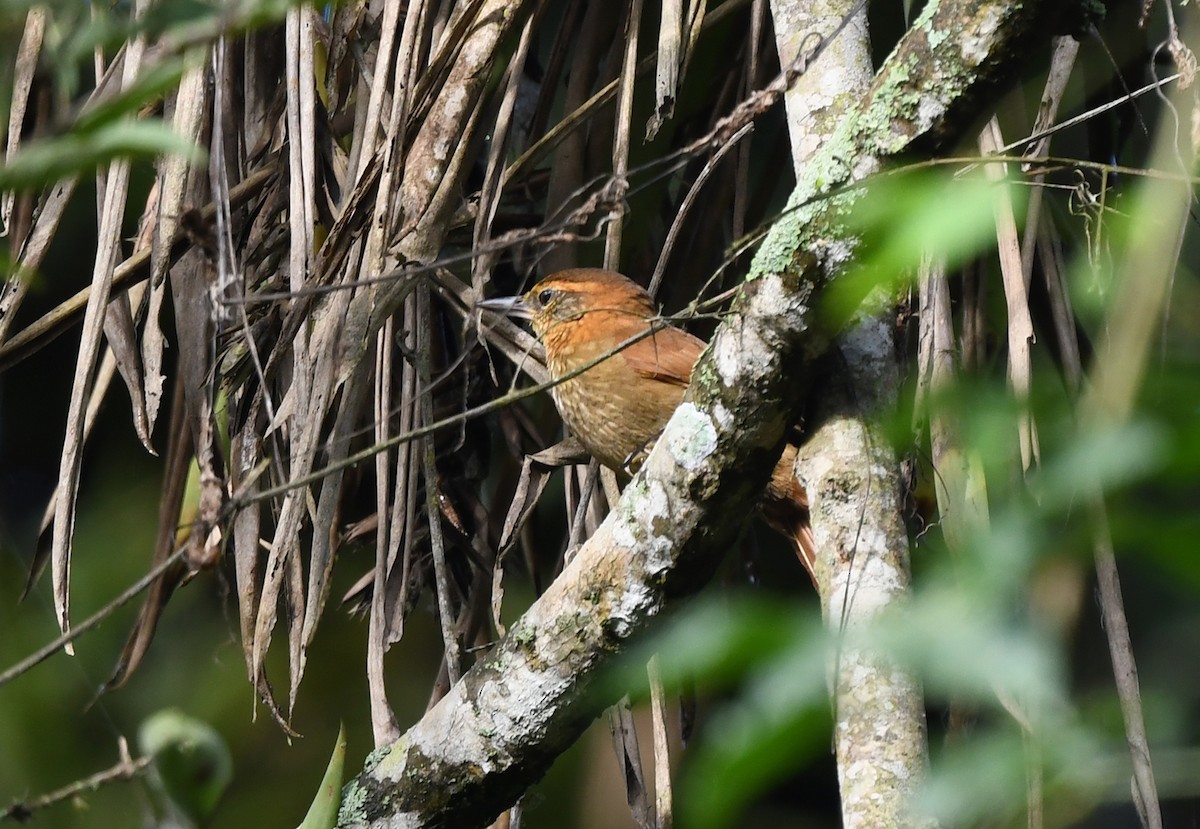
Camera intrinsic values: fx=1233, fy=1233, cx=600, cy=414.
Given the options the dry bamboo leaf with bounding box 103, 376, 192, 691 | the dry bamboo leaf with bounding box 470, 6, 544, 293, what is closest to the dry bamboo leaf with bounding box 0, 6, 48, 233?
the dry bamboo leaf with bounding box 103, 376, 192, 691

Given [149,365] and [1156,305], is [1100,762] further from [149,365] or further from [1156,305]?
[149,365]

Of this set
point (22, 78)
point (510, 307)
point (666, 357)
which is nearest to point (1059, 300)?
point (666, 357)

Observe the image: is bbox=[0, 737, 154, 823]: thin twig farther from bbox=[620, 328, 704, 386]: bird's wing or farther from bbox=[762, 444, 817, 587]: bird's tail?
bbox=[620, 328, 704, 386]: bird's wing

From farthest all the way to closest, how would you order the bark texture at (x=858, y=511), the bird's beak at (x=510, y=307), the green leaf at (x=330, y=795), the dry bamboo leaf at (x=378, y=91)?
1. the bird's beak at (x=510, y=307)
2. the dry bamboo leaf at (x=378, y=91)
3. the green leaf at (x=330, y=795)
4. the bark texture at (x=858, y=511)

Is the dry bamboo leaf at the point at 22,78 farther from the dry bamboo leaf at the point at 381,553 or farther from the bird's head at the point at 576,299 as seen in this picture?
the bird's head at the point at 576,299

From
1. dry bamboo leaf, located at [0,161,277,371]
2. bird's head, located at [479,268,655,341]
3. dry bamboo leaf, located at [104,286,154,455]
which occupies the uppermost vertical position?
dry bamboo leaf, located at [0,161,277,371]

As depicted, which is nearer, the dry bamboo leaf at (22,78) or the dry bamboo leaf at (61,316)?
the dry bamboo leaf at (61,316)

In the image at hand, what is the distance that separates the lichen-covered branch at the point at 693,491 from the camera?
1666 mm

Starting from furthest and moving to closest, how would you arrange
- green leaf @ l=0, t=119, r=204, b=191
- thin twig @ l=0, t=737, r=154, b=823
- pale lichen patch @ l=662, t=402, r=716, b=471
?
1. pale lichen patch @ l=662, t=402, r=716, b=471
2. thin twig @ l=0, t=737, r=154, b=823
3. green leaf @ l=0, t=119, r=204, b=191

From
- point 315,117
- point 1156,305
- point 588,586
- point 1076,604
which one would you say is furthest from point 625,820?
point 1156,305

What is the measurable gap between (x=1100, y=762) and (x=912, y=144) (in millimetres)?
1164

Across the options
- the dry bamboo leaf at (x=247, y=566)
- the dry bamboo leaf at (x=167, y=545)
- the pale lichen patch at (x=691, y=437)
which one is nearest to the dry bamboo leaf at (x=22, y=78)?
the dry bamboo leaf at (x=167, y=545)

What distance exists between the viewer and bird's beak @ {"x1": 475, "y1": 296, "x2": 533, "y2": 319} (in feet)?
9.26

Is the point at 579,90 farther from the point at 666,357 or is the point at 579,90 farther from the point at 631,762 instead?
the point at 631,762
